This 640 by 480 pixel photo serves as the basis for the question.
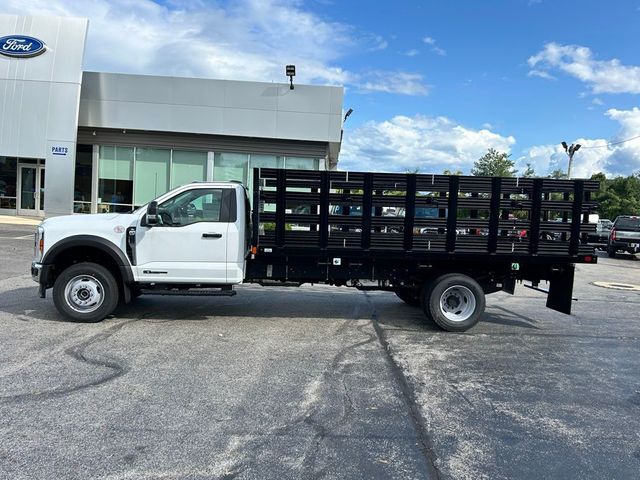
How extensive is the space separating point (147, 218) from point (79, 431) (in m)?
3.81

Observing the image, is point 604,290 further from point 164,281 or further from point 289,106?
point 289,106

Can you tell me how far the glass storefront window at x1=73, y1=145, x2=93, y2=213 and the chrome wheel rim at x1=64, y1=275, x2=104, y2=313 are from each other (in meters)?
17.9

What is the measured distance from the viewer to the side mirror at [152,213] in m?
7.18

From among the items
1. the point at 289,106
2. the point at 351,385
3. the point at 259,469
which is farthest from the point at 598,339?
→ the point at 289,106

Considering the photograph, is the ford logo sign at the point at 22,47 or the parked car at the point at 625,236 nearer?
the ford logo sign at the point at 22,47

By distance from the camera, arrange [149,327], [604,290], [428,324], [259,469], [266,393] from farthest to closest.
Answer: [604,290] < [428,324] < [149,327] < [266,393] < [259,469]

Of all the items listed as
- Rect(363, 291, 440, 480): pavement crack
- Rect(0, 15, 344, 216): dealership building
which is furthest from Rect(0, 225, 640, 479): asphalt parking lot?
Rect(0, 15, 344, 216): dealership building

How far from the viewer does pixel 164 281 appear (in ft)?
24.5

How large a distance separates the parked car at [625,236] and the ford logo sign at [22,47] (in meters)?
A: 26.1

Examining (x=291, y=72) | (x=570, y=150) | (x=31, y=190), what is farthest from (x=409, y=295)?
(x=570, y=150)

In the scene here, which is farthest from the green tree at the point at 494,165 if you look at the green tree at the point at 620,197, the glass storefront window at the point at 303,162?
the glass storefront window at the point at 303,162

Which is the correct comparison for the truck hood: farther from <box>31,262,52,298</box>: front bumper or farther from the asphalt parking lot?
the asphalt parking lot

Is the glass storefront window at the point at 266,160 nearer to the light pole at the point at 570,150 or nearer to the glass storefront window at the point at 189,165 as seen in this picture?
the glass storefront window at the point at 189,165

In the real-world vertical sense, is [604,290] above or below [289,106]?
below
